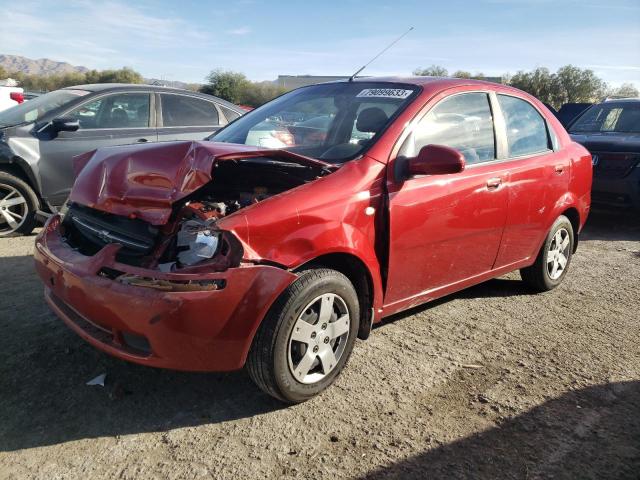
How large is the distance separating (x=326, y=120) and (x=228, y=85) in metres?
36.8

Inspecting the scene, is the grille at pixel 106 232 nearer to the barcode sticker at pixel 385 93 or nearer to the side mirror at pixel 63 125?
the barcode sticker at pixel 385 93

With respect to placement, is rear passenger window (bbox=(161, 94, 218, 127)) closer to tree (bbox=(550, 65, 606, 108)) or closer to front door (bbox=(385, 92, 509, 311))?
front door (bbox=(385, 92, 509, 311))

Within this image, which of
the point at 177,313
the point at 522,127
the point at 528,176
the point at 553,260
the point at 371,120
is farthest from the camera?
the point at 553,260

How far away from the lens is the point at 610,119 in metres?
8.58

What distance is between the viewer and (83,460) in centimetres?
239

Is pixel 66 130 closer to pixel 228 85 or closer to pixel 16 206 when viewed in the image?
pixel 16 206

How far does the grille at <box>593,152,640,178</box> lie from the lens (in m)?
7.39

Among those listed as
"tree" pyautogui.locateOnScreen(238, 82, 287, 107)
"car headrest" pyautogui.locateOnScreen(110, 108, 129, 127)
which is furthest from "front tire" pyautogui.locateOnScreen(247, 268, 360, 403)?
"tree" pyautogui.locateOnScreen(238, 82, 287, 107)

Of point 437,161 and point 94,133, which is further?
point 94,133

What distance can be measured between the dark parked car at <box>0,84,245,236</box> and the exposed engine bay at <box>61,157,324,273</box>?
3.01 metres

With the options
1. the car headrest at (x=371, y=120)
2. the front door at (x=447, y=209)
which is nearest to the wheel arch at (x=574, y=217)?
the front door at (x=447, y=209)

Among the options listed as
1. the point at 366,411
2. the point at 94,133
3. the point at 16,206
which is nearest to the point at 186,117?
the point at 94,133

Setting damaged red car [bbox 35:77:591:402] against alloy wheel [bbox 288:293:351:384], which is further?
alloy wheel [bbox 288:293:351:384]

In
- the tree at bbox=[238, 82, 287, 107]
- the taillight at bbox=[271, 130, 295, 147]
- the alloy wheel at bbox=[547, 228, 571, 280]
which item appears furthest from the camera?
the tree at bbox=[238, 82, 287, 107]
